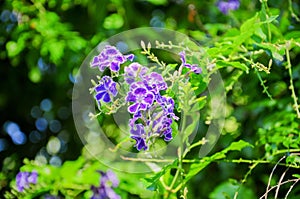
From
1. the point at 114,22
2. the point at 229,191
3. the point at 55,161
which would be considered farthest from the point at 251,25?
the point at 55,161

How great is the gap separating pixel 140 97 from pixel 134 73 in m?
0.06

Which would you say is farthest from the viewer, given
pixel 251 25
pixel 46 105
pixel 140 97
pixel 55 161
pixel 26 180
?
pixel 46 105

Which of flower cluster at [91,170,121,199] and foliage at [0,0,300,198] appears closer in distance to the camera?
foliage at [0,0,300,198]

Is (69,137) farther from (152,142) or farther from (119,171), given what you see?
(152,142)

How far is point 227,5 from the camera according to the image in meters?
2.00

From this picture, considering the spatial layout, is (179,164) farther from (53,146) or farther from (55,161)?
(53,146)

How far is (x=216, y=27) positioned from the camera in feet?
6.24

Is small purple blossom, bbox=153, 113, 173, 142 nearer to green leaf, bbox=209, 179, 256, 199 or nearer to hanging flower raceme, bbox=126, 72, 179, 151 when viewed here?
hanging flower raceme, bbox=126, 72, 179, 151

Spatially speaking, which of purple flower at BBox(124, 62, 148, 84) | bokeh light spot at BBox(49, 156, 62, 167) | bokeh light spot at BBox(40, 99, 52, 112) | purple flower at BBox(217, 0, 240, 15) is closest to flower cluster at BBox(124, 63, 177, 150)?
purple flower at BBox(124, 62, 148, 84)

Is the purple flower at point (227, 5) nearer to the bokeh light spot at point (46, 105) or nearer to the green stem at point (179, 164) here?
the green stem at point (179, 164)

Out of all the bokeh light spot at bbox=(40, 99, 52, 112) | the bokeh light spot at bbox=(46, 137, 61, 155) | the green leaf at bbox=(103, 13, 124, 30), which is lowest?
the bokeh light spot at bbox=(46, 137, 61, 155)

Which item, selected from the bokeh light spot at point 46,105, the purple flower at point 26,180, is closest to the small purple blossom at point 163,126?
the purple flower at point 26,180

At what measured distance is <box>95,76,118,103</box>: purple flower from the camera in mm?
1101

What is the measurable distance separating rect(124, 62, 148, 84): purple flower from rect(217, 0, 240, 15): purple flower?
37.0 inches
